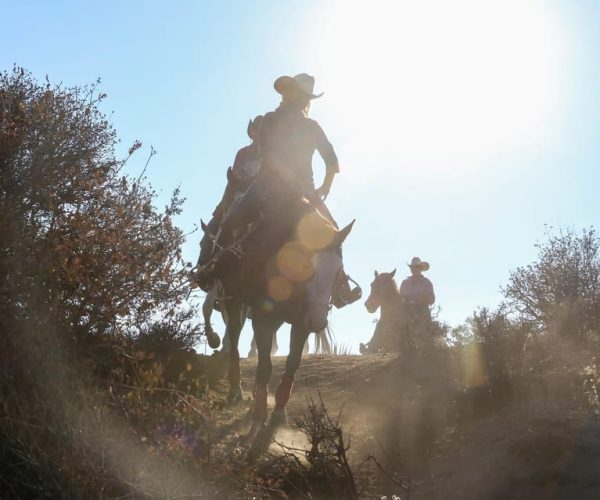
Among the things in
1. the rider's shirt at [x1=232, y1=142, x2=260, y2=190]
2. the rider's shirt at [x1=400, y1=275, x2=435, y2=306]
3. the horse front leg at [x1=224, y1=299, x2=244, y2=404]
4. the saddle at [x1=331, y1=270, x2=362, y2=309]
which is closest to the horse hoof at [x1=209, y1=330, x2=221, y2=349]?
the horse front leg at [x1=224, y1=299, x2=244, y2=404]

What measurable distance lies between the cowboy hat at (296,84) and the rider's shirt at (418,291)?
24.4 ft

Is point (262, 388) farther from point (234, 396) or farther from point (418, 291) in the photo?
point (418, 291)

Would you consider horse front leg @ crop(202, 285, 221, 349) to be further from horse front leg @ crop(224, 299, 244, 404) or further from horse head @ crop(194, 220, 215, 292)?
horse head @ crop(194, 220, 215, 292)

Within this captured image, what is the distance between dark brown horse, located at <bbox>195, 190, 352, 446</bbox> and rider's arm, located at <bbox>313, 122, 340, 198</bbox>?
86cm

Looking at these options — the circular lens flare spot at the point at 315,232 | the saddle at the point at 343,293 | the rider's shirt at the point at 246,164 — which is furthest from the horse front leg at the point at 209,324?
the circular lens flare spot at the point at 315,232

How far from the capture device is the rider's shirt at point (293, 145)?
7.05 m

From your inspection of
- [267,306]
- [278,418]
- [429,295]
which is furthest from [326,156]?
[429,295]

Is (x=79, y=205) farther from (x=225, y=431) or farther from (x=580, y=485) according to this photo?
(x=580, y=485)

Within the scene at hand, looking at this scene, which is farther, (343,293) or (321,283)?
(343,293)

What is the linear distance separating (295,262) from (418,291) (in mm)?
8510

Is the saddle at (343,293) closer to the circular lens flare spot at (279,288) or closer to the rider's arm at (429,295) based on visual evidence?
the circular lens flare spot at (279,288)

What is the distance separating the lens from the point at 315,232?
6.34 m

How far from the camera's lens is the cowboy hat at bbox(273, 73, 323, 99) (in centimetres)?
744

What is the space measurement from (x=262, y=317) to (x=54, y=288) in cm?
284
